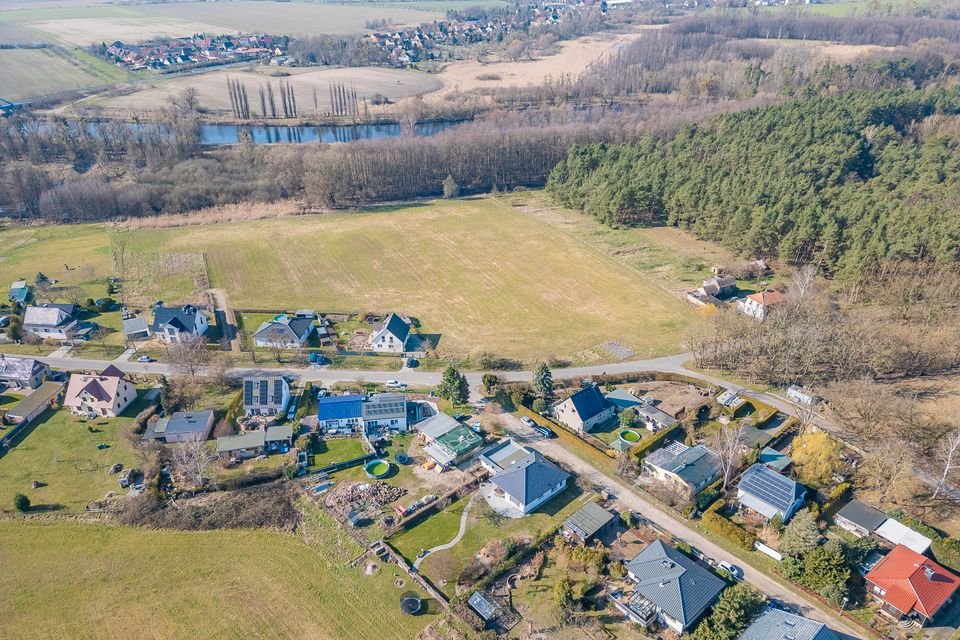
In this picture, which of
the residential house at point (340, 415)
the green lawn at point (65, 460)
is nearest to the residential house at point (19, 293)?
the green lawn at point (65, 460)

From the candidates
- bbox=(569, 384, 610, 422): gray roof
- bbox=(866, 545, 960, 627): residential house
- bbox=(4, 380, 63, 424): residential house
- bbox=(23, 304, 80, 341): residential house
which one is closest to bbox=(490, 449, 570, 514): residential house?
bbox=(569, 384, 610, 422): gray roof

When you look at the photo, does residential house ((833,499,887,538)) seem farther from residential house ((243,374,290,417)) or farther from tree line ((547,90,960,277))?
residential house ((243,374,290,417))

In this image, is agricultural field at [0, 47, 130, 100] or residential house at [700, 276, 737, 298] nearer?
residential house at [700, 276, 737, 298]

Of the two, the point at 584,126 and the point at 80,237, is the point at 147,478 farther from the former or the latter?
the point at 584,126

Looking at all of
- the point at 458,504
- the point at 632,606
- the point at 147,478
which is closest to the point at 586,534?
the point at 632,606

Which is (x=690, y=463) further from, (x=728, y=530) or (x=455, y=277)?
(x=455, y=277)

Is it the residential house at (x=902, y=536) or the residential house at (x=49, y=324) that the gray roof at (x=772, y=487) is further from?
the residential house at (x=49, y=324)

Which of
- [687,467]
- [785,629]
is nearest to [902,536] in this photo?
[785,629]

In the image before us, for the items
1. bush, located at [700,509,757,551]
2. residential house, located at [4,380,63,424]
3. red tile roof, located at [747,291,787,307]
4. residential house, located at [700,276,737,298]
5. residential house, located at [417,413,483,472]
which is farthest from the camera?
residential house, located at [700,276,737,298]
